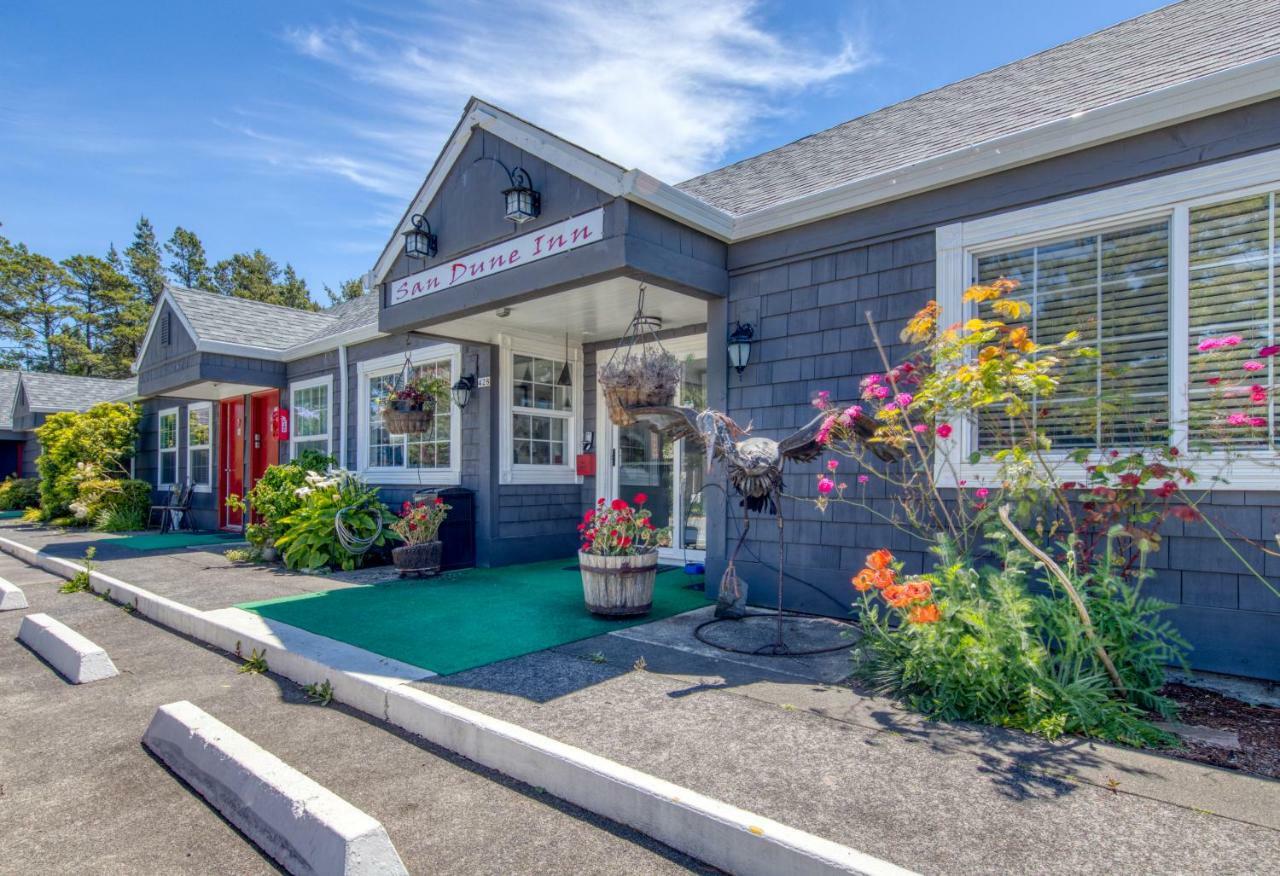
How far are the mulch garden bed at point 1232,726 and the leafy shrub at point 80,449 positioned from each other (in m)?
16.5

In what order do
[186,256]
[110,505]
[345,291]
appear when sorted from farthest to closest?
[345,291] → [186,256] → [110,505]

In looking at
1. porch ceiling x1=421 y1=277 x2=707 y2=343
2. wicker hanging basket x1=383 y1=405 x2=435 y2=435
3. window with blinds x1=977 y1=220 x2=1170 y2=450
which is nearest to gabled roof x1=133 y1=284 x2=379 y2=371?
wicker hanging basket x1=383 y1=405 x2=435 y2=435

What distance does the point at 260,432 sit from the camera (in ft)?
38.3

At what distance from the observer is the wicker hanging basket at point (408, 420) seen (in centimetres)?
766

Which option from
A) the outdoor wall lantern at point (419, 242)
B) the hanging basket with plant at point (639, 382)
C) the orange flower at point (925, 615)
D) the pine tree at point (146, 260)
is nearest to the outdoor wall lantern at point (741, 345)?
the hanging basket with plant at point (639, 382)

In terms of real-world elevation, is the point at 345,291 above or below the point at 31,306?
above

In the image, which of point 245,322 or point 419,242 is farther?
point 245,322

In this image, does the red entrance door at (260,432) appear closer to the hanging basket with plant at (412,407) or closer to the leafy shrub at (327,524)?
the leafy shrub at (327,524)

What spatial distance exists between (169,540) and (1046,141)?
1242cm

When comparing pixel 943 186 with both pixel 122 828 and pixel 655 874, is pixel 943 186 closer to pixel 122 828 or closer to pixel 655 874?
pixel 655 874

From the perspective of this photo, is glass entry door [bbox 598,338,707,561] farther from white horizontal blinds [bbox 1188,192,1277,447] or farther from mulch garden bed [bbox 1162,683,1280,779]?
mulch garden bed [bbox 1162,683,1280,779]

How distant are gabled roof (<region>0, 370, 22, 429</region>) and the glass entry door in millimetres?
21540

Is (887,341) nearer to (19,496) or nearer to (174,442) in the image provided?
(174,442)

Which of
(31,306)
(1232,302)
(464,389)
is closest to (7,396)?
(31,306)
